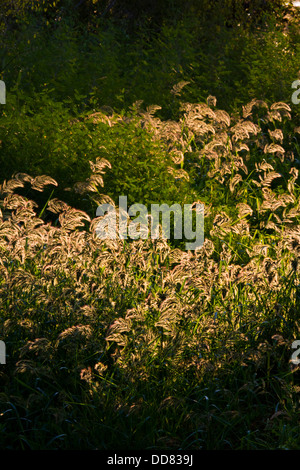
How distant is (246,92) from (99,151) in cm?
354

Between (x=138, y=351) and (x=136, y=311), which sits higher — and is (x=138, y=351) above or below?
below

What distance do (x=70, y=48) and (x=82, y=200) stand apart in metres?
4.33

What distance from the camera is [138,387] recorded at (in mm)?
2840

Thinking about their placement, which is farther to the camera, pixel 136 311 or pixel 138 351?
pixel 136 311

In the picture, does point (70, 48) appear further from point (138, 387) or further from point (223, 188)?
point (138, 387)

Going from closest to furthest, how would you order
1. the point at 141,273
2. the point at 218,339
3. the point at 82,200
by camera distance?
the point at 218,339
the point at 141,273
the point at 82,200

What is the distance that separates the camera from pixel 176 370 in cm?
292

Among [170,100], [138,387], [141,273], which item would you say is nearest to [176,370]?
[138,387]

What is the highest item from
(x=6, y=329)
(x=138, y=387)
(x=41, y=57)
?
(x=41, y=57)

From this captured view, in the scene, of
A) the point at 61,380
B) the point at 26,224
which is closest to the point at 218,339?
the point at 61,380

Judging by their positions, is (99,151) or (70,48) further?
(70,48)

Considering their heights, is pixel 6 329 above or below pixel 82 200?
below

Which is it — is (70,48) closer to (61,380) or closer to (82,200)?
(82,200)
